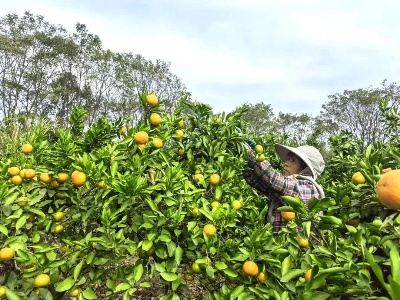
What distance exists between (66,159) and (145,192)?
54 cm

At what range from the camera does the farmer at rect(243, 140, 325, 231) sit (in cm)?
235

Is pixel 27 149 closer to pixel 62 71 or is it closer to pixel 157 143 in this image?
pixel 157 143

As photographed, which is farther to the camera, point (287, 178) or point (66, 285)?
point (287, 178)

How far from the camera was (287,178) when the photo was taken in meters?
2.41

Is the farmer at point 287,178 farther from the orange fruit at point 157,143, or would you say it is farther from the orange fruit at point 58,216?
the orange fruit at point 58,216

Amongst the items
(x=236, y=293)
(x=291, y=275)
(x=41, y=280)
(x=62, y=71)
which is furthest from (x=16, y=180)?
(x=62, y=71)

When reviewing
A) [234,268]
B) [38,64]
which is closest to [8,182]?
[234,268]

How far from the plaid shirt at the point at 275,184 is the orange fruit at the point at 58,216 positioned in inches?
46.1

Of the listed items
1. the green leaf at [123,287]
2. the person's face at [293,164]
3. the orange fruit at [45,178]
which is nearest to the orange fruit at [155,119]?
the orange fruit at [45,178]

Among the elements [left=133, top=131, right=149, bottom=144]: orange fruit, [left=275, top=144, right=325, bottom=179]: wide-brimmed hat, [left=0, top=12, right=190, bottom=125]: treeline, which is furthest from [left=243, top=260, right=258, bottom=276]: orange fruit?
[left=0, top=12, right=190, bottom=125]: treeline

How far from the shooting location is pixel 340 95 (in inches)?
1259

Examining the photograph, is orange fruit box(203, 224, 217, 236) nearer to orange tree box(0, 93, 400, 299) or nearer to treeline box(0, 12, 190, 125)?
orange tree box(0, 93, 400, 299)

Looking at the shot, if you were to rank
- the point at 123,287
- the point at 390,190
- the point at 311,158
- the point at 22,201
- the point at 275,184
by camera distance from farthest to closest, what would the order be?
the point at 311,158
the point at 275,184
the point at 22,201
the point at 123,287
the point at 390,190

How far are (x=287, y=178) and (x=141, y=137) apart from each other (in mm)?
1109
